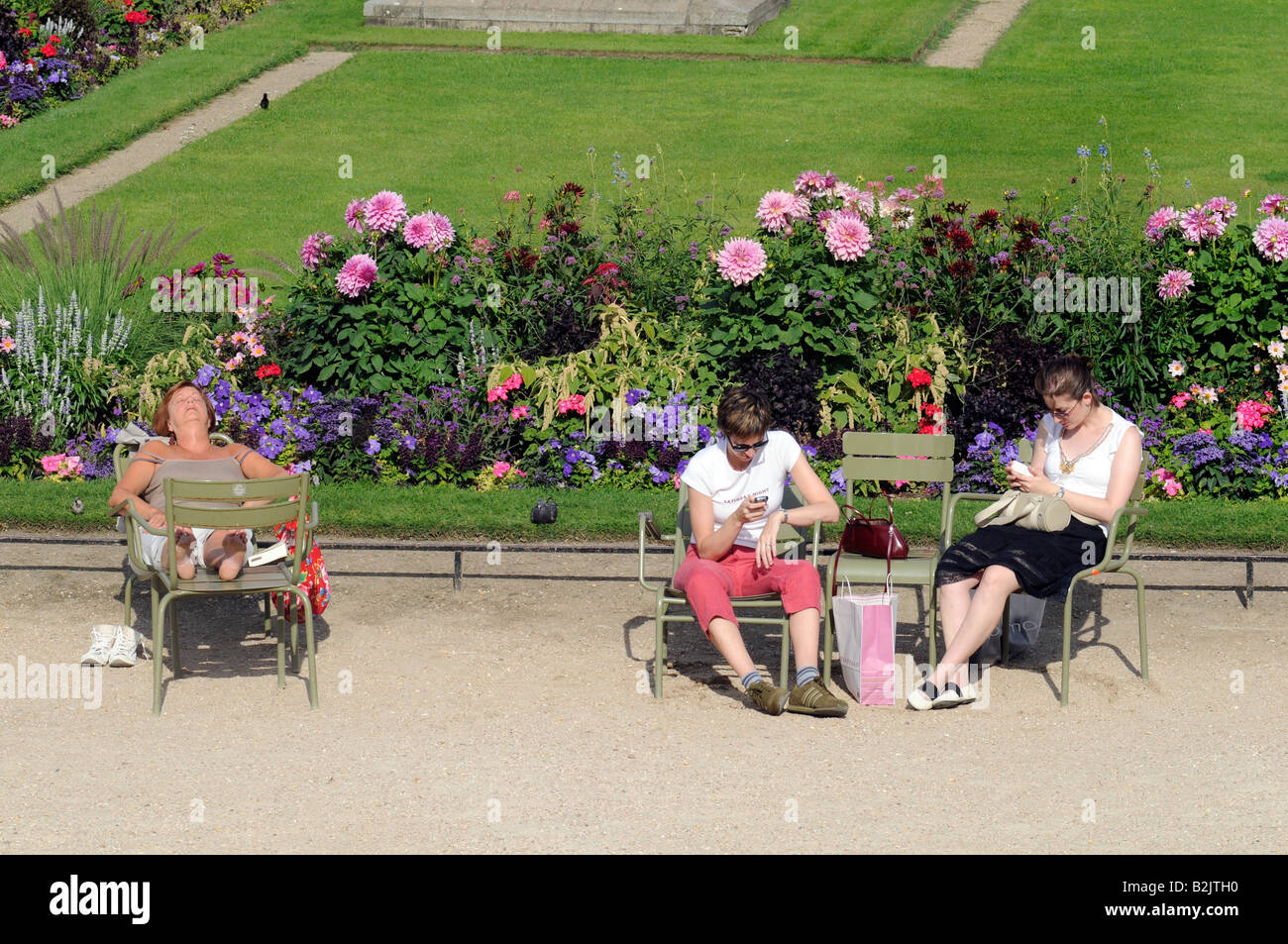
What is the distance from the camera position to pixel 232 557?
21.5ft

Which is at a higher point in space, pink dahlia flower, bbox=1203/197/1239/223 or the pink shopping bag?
pink dahlia flower, bbox=1203/197/1239/223

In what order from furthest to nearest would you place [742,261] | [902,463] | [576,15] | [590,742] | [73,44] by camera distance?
[576,15], [73,44], [742,261], [902,463], [590,742]

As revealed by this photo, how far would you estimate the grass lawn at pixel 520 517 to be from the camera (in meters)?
8.21

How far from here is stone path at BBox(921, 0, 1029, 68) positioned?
66.8ft

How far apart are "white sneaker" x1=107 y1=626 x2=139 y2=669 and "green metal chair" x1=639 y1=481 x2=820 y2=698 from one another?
2117mm

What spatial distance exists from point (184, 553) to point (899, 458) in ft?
10.4

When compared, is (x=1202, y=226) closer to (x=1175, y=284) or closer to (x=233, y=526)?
(x=1175, y=284)

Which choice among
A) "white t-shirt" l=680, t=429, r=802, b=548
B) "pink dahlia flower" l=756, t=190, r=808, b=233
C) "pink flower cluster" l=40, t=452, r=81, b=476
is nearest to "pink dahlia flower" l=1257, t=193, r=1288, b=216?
"pink dahlia flower" l=756, t=190, r=808, b=233

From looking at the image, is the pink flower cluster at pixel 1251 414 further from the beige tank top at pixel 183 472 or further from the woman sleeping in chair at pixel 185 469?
the beige tank top at pixel 183 472

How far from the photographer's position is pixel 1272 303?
9.51 m

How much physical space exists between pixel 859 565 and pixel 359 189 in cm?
966

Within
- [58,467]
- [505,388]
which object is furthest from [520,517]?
[58,467]

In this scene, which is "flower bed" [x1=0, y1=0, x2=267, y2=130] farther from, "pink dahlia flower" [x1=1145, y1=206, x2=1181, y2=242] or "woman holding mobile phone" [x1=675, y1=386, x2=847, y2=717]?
"woman holding mobile phone" [x1=675, y1=386, x2=847, y2=717]

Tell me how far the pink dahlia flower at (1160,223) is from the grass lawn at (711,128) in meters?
4.11
